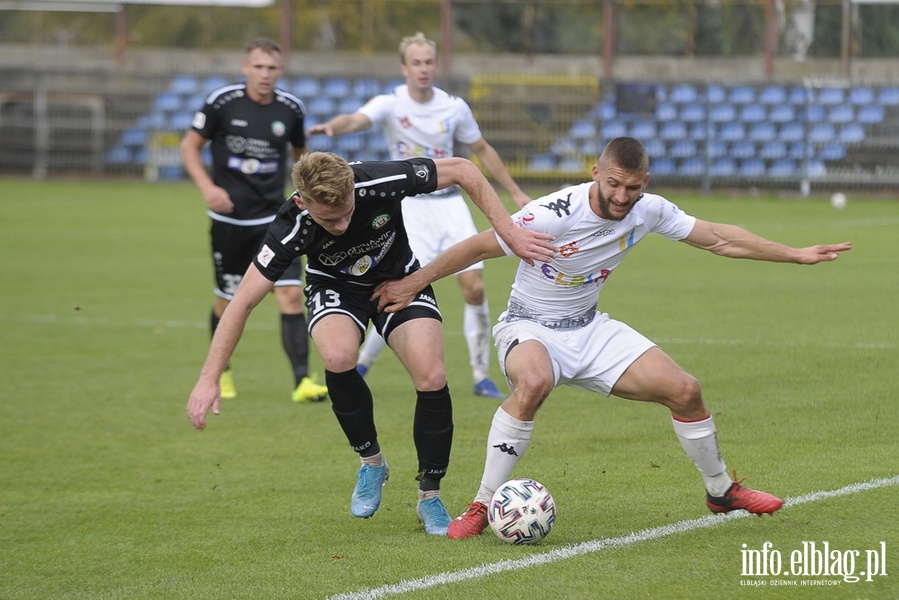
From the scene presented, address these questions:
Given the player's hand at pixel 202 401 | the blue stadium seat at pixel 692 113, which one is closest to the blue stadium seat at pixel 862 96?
the blue stadium seat at pixel 692 113

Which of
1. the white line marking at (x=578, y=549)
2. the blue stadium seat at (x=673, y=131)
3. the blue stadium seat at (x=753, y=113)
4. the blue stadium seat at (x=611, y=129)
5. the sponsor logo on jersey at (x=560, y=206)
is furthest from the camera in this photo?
the blue stadium seat at (x=611, y=129)

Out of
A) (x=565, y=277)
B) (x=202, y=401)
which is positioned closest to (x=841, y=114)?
(x=565, y=277)

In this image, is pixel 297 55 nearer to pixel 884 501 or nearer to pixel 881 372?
A: pixel 881 372

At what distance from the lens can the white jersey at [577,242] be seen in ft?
18.6

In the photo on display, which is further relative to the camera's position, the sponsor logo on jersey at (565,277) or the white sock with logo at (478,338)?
the white sock with logo at (478,338)

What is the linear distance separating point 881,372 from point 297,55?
97.9 feet

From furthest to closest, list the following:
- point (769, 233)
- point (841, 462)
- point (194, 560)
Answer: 1. point (769, 233)
2. point (841, 462)
3. point (194, 560)

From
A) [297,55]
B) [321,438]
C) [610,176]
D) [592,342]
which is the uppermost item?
[297,55]

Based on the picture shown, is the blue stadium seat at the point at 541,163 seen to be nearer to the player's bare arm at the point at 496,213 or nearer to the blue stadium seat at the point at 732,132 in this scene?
the blue stadium seat at the point at 732,132

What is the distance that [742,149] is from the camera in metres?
29.7

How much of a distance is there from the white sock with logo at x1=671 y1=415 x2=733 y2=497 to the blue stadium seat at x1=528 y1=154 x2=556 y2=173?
85.0 ft

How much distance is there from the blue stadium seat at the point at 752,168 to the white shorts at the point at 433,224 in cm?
2106

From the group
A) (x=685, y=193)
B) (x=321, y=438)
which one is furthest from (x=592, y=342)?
(x=685, y=193)

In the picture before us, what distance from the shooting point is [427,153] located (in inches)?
379
